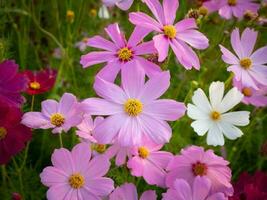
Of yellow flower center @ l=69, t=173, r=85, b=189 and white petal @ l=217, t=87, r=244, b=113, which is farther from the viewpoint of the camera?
white petal @ l=217, t=87, r=244, b=113

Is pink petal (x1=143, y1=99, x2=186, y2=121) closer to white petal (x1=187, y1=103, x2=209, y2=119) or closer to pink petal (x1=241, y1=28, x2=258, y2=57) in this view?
white petal (x1=187, y1=103, x2=209, y2=119)

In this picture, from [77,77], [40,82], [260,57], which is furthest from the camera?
[77,77]

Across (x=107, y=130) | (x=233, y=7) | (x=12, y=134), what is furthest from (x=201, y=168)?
(x=233, y=7)

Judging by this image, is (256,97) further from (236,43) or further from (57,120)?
(57,120)

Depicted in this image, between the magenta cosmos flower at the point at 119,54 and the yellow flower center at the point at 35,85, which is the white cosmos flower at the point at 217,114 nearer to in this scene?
the magenta cosmos flower at the point at 119,54

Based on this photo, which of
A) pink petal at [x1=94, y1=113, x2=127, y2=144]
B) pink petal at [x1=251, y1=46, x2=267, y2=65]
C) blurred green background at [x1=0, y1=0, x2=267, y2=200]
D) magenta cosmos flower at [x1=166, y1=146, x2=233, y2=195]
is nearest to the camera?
pink petal at [x1=94, y1=113, x2=127, y2=144]

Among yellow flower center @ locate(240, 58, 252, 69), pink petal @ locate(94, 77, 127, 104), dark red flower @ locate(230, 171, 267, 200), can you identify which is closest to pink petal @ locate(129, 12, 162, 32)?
pink petal @ locate(94, 77, 127, 104)

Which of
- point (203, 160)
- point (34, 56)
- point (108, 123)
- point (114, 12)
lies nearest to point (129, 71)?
point (108, 123)

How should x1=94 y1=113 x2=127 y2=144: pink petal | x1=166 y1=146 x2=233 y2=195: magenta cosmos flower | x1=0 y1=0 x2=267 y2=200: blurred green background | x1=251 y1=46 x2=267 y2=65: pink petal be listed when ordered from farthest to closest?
x1=0 y1=0 x2=267 y2=200: blurred green background → x1=251 y1=46 x2=267 y2=65: pink petal → x1=166 y1=146 x2=233 y2=195: magenta cosmos flower → x1=94 y1=113 x2=127 y2=144: pink petal
